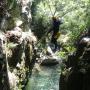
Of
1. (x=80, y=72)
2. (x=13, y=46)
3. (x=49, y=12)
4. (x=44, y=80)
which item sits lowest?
(x=44, y=80)

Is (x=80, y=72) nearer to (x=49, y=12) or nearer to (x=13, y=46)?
(x=13, y=46)

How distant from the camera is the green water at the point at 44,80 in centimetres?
2530

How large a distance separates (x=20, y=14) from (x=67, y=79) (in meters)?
11.0

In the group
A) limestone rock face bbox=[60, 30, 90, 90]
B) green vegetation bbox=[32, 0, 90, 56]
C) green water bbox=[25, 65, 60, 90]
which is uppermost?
green vegetation bbox=[32, 0, 90, 56]

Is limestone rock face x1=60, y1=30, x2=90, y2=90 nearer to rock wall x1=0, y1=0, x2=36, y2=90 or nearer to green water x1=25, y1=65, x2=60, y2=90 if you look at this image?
rock wall x1=0, y1=0, x2=36, y2=90

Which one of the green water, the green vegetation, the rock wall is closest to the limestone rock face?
the rock wall

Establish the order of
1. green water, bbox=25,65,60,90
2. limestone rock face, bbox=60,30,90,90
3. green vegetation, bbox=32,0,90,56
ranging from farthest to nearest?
1. green vegetation, bbox=32,0,90,56
2. green water, bbox=25,65,60,90
3. limestone rock face, bbox=60,30,90,90

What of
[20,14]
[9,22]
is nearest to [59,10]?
[20,14]

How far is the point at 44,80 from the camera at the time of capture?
90.7 feet

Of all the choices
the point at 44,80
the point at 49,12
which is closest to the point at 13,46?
the point at 44,80

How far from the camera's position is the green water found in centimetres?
2530

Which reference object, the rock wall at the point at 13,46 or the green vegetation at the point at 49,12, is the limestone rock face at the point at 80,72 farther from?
the green vegetation at the point at 49,12

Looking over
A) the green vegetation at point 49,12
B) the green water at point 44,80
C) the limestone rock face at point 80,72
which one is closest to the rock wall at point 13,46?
the limestone rock face at point 80,72

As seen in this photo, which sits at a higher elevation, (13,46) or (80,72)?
(13,46)
